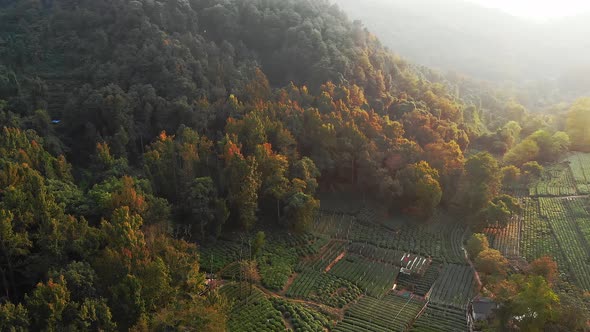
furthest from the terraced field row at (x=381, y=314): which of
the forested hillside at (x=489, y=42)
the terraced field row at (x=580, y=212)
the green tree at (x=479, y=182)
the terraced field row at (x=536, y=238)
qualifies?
the forested hillside at (x=489, y=42)

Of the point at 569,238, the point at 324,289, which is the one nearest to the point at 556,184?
the point at 569,238

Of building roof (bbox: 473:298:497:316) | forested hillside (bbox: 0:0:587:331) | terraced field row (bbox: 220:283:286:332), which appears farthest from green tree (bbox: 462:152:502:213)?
terraced field row (bbox: 220:283:286:332)

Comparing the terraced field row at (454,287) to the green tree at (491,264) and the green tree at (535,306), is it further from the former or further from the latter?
the green tree at (535,306)

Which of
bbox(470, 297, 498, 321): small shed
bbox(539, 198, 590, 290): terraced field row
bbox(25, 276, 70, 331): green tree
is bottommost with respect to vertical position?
bbox(470, 297, 498, 321): small shed

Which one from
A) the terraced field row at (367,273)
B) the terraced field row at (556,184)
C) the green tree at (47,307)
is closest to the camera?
the green tree at (47,307)

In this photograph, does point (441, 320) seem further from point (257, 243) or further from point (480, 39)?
point (480, 39)

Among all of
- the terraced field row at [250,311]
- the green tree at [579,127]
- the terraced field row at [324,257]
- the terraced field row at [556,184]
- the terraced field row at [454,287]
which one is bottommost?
the terraced field row at [324,257]

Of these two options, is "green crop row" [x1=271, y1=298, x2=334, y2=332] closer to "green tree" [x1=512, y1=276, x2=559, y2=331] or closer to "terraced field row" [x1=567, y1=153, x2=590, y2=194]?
"green tree" [x1=512, y1=276, x2=559, y2=331]
